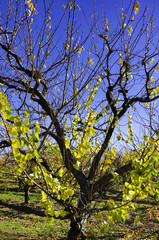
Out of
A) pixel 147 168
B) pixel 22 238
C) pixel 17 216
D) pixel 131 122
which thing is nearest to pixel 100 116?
pixel 131 122

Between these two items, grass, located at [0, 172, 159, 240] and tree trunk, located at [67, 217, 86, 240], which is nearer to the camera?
tree trunk, located at [67, 217, 86, 240]

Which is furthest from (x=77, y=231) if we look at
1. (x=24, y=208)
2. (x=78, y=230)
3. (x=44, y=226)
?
(x=24, y=208)

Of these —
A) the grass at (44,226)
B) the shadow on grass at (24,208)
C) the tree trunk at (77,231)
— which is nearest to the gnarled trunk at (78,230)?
the tree trunk at (77,231)

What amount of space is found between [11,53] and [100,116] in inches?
85.0

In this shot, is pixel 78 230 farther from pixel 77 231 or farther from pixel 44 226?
pixel 44 226

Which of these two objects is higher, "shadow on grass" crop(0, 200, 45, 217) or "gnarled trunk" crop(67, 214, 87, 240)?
"gnarled trunk" crop(67, 214, 87, 240)

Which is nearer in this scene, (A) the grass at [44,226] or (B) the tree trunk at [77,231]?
(B) the tree trunk at [77,231]

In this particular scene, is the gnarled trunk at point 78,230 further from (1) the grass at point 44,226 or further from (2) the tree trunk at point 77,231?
(1) the grass at point 44,226

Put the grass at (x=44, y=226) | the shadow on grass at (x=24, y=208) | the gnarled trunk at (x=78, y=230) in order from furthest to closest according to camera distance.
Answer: the shadow on grass at (x=24, y=208) → the grass at (x=44, y=226) → the gnarled trunk at (x=78, y=230)

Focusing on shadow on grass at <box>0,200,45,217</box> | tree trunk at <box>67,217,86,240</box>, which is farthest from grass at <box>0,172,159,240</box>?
tree trunk at <box>67,217,86,240</box>

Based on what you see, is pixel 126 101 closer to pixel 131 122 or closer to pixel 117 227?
pixel 131 122

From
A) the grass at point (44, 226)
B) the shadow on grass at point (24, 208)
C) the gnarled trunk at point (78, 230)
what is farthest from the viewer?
the shadow on grass at point (24, 208)

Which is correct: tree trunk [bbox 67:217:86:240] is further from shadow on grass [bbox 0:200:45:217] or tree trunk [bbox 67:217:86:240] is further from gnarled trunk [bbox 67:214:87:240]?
shadow on grass [bbox 0:200:45:217]

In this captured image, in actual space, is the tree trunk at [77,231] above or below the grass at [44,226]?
above
